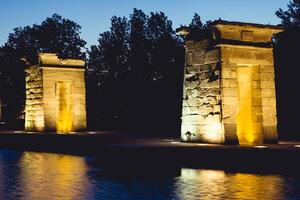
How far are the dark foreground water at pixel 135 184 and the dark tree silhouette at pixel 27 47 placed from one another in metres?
33.6

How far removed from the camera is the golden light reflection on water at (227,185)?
807cm

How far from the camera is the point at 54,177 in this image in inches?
415

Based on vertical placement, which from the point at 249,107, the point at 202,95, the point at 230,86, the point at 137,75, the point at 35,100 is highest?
the point at 137,75

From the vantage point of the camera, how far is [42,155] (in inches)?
624

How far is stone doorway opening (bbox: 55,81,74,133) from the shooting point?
2702 cm

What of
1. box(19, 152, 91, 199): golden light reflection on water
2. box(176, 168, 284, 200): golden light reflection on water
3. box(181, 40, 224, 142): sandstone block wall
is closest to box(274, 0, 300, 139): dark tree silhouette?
box(181, 40, 224, 142): sandstone block wall

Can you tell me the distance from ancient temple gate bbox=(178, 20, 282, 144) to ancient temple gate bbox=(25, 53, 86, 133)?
10096 mm

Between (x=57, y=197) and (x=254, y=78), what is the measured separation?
35.5 feet

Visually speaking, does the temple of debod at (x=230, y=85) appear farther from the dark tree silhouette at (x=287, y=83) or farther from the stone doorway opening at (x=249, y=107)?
the dark tree silhouette at (x=287, y=83)

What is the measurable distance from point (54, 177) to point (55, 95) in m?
16.0

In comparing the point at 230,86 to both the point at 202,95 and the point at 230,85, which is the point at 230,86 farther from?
the point at 202,95

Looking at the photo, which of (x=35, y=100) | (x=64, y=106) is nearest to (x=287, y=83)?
(x=64, y=106)

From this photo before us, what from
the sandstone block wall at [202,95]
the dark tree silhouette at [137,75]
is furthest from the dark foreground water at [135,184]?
the dark tree silhouette at [137,75]

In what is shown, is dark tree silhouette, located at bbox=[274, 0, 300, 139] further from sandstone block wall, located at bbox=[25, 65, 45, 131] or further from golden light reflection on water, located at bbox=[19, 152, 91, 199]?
golden light reflection on water, located at bbox=[19, 152, 91, 199]
